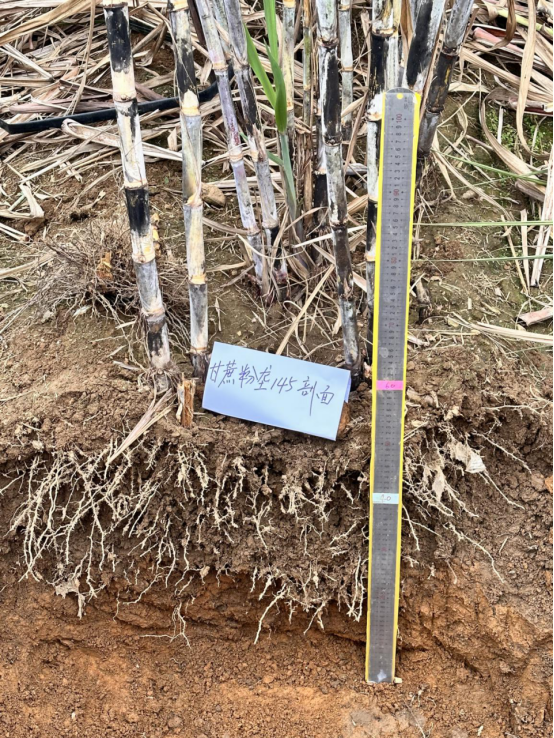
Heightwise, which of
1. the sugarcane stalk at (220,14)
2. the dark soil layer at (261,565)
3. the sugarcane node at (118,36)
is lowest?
the dark soil layer at (261,565)

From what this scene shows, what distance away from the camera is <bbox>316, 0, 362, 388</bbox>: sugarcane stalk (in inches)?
40.8

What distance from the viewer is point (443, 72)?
1442 mm

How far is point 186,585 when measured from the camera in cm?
134

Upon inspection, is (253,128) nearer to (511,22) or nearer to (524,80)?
(511,22)

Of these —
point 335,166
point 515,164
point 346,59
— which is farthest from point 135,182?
point 515,164

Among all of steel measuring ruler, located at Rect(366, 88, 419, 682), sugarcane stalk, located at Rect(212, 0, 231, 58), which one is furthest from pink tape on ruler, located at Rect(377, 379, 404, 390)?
sugarcane stalk, located at Rect(212, 0, 231, 58)

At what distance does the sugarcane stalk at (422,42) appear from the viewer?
1215 mm

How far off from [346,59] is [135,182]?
56cm

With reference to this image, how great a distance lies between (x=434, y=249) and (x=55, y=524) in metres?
1.00

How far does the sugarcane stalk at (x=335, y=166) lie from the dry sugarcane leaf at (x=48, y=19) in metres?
1.16

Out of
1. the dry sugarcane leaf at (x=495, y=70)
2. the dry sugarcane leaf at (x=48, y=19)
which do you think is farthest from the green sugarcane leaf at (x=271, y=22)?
the dry sugarcane leaf at (x=48, y=19)

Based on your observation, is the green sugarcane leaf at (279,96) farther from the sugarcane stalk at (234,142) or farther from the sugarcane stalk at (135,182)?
the sugarcane stalk at (135,182)

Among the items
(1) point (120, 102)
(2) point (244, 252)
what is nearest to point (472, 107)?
(2) point (244, 252)

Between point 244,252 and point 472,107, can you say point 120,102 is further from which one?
point 472,107
